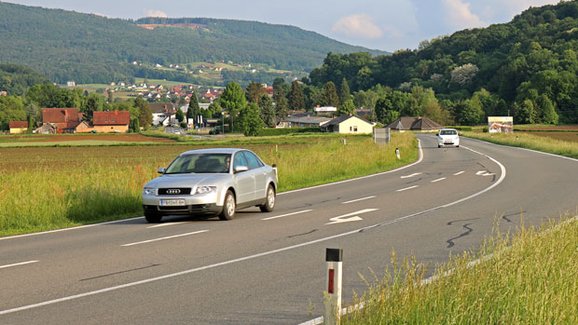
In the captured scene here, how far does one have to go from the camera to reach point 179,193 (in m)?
17.8

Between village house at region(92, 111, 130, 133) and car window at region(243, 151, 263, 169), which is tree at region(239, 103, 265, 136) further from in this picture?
car window at region(243, 151, 263, 169)

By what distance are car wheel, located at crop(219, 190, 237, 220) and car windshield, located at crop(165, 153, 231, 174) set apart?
Result: 0.76 meters

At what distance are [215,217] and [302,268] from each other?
8.11 meters

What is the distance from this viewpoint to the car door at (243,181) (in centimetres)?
1888

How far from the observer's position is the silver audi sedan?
698 inches

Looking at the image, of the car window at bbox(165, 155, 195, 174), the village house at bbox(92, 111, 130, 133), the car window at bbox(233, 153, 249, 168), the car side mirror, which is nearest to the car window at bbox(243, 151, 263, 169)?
the car window at bbox(233, 153, 249, 168)

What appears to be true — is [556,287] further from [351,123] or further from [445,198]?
[351,123]

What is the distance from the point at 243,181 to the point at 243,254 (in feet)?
20.2

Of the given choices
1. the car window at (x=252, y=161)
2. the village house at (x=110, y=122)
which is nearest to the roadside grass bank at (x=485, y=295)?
the car window at (x=252, y=161)

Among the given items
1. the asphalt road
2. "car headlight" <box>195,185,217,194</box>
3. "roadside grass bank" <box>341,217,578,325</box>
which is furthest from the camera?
"car headlight" <box>195,185,217,194</box>

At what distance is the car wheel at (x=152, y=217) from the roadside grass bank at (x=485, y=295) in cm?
Result: 1032

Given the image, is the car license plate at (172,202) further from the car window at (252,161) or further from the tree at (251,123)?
the tree at (251,123)

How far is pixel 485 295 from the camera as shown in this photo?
7227 millimetres

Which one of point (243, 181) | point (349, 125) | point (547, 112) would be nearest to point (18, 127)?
point (349, 125)
